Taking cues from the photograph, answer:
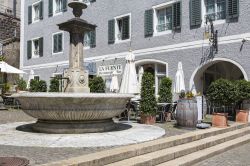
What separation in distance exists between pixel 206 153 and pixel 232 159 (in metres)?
0.58

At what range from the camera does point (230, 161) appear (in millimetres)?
7496

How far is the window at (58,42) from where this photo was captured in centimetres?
2520

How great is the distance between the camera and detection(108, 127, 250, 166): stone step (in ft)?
20.3

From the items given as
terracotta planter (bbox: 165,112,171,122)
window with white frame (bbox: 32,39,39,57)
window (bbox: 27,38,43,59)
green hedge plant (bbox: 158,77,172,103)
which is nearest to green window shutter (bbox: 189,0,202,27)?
green hedge plant (bbox: 158,77,172,103)

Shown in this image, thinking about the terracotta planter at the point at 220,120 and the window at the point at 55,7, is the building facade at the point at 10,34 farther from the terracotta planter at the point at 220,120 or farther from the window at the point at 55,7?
the terracotta planter at the point at 220,120

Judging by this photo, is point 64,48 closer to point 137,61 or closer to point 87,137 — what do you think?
point 137,61

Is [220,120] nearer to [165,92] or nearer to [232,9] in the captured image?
[165,92]

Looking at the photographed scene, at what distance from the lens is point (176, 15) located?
17672 millimetres

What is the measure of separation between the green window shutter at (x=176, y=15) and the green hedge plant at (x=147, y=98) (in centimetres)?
675

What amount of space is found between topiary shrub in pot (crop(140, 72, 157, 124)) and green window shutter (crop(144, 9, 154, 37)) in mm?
7691

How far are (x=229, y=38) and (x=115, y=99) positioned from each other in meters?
9.13

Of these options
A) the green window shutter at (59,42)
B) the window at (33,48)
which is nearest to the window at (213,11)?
the green window shutter at (59,42)

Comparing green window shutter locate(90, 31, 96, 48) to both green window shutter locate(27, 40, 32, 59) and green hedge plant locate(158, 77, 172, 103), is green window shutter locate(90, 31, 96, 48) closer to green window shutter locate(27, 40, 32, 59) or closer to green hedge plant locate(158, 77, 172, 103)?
green window shutter locate(27, 40, 32, 59)

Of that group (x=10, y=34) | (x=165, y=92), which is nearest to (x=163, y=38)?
(x=165, y=92)
